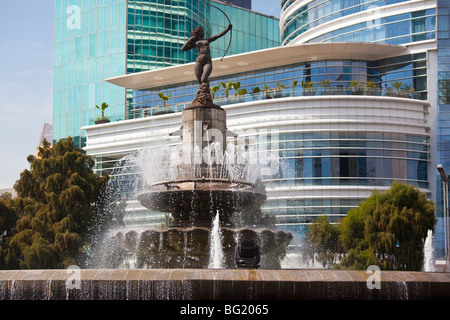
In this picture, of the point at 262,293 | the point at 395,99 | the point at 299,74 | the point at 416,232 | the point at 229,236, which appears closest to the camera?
the point at 262,293

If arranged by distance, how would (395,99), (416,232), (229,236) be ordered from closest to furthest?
(229,236)
(416,232)
(395,99)

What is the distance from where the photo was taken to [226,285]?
11781 millimetres

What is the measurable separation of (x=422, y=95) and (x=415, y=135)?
3.62m

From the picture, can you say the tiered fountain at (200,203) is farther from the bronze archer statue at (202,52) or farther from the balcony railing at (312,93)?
the balcony railing at (312,93)

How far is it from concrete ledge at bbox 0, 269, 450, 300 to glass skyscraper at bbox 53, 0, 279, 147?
62333 millimetres

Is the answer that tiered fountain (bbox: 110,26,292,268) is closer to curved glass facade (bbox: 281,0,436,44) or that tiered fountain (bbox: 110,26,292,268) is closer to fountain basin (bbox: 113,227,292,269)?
fountain basin (bbox: 113,227,292,269)

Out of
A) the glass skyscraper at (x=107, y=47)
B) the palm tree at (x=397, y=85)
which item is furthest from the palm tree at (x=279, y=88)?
the glass skyscraper at (x=107, y=47)

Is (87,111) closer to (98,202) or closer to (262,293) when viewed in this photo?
(98,202)

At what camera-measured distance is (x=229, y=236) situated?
59.8 ft

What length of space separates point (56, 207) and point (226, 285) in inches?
1126

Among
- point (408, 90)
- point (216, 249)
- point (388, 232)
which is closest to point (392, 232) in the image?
point (388, 232)
